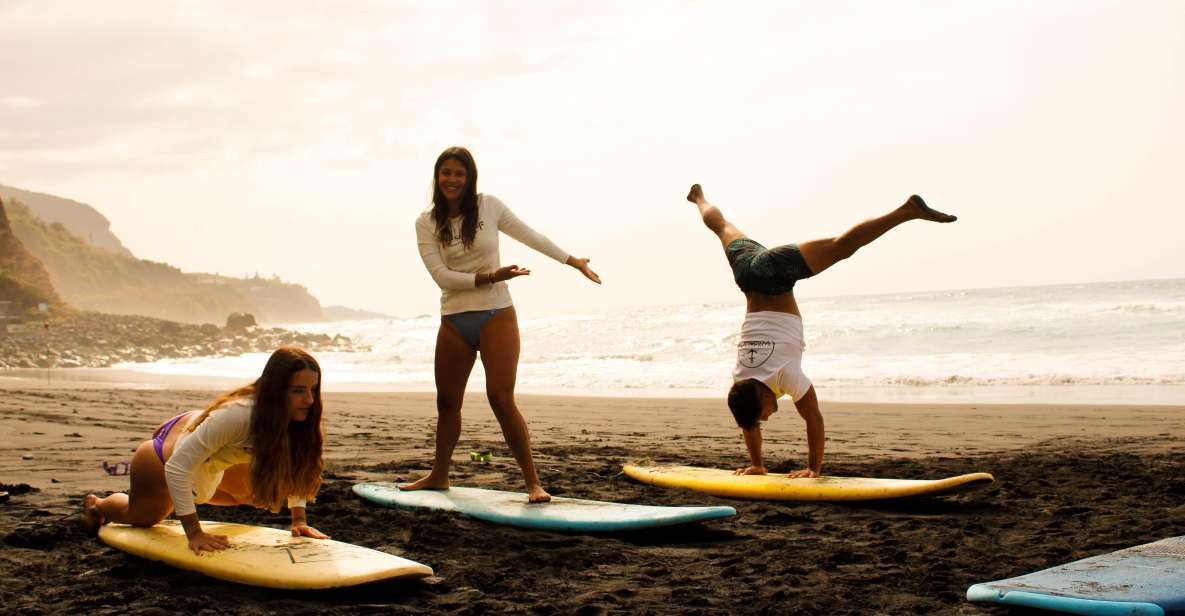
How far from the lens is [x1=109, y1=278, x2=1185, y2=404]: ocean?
13906mm

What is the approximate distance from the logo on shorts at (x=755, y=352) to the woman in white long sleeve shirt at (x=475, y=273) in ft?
4.56

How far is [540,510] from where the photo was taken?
4.94 m

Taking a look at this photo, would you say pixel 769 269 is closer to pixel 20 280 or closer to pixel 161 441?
pixel 161 441

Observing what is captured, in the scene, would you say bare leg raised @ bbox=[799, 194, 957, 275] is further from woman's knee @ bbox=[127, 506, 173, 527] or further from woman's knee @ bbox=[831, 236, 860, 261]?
woman's knee @ bbox=[127, 506, 173, 527]

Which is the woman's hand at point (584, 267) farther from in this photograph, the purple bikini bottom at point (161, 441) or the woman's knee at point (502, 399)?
the purple bikini bottom at point (161, 441)

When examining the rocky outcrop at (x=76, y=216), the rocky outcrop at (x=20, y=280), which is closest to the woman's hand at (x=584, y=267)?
the rocky outcrop at (x=20, y=280)

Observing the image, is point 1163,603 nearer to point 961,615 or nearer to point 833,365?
point 961,615

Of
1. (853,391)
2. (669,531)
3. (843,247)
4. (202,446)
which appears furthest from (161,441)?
(853,391)

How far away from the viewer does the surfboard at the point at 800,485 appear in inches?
211

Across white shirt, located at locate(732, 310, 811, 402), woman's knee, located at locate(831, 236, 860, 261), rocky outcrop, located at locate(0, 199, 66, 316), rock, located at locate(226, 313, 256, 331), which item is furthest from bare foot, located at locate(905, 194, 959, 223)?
rock, located at locate(226, 313, 256, 331)

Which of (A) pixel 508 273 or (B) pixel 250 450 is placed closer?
(B) pixel 250 450

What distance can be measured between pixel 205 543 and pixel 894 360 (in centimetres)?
1555

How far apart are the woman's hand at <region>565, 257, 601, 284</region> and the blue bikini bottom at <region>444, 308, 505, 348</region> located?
464 mm

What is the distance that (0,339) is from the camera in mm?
29000
